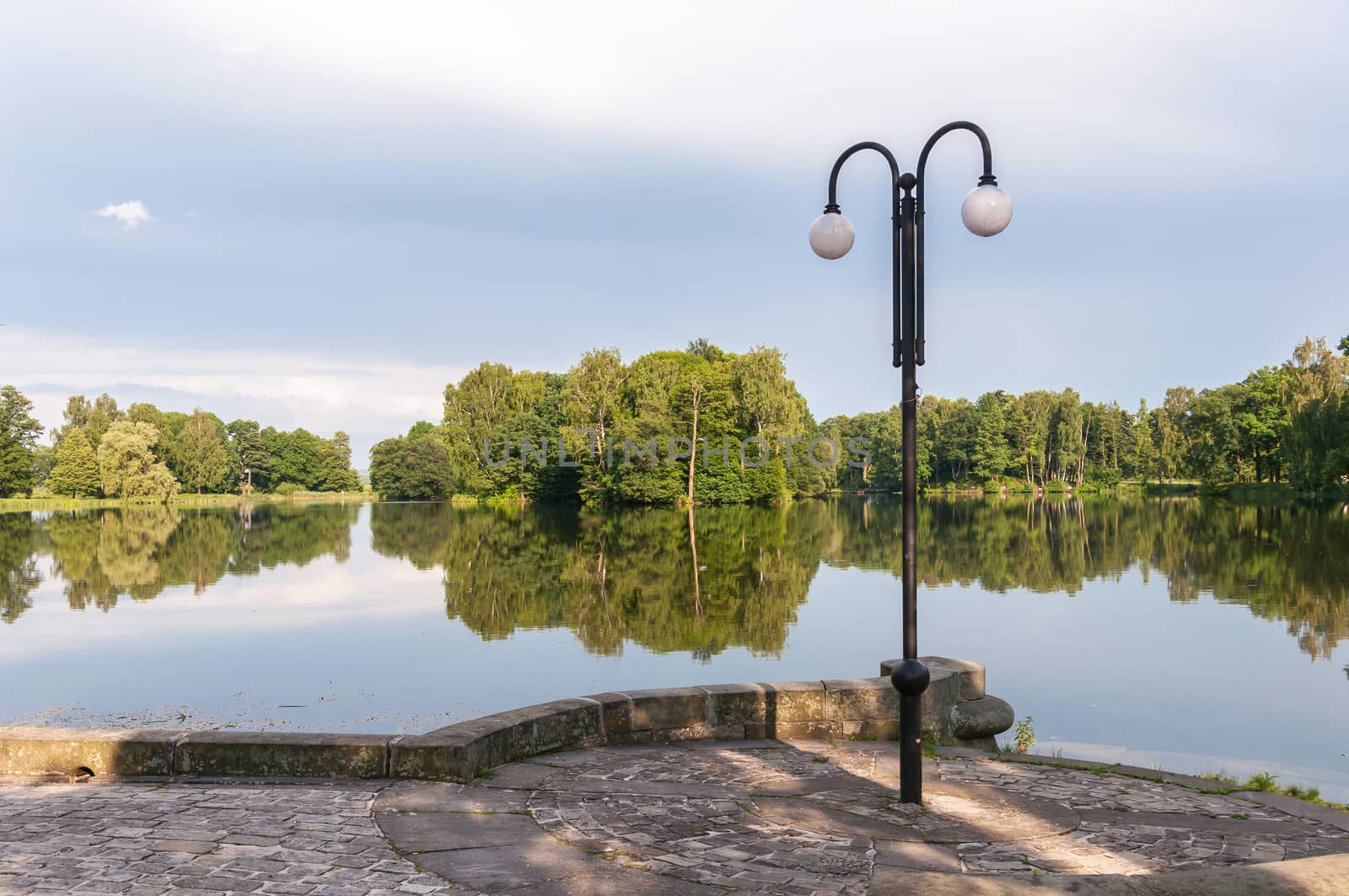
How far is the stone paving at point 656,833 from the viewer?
14.3ft

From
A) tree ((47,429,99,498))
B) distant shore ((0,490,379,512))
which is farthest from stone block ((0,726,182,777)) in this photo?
tree ((47,429,99,498))

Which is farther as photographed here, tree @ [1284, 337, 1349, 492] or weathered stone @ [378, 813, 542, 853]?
tree @ [1284, 337, 1349, 492]

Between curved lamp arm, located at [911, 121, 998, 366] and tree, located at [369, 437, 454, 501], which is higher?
tree, located at [369, 437, 454, 501]

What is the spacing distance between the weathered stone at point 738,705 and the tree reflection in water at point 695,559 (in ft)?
28.8

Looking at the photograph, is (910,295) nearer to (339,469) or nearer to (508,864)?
(508,864)

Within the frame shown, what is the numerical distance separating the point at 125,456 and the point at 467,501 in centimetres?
3306

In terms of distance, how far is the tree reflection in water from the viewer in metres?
21.0

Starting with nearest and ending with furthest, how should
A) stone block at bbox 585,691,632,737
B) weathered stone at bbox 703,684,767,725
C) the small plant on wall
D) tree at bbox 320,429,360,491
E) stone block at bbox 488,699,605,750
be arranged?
stone block at bbox 488,699,605,750 < stone block at bbox 585,691,632,737 < weathered stone at bbox 703,684,767,725 < the small plant on wall < tree at bbox 320,429,360,491

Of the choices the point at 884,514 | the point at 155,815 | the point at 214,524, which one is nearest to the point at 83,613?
the point at 155,815

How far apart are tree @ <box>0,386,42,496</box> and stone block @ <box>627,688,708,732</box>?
10135cm

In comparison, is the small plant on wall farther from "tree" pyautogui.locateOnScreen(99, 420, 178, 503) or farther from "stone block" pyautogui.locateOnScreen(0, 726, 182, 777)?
"tree" pyautogui.locateOnScreen(99, 420, 178, 503)

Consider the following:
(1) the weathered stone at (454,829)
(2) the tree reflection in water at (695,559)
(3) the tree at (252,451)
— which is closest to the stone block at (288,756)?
(1) the weathered stone at (454,829)

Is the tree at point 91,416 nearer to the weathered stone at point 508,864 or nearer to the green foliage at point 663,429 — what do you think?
the green foliage at point 663,429

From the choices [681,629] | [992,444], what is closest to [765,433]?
[992,444]
